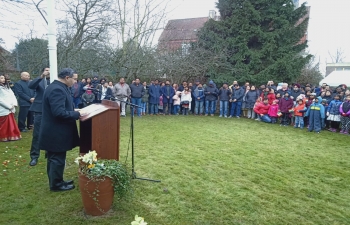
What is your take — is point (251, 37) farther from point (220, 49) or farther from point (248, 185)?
point (248, 185)

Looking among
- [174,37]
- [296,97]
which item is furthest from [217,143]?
[174,37]

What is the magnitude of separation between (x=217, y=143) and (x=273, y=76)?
9.83 meters

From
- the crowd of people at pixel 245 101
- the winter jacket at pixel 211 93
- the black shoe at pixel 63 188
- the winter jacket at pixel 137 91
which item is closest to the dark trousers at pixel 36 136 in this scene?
the black shoe at pixel 63 188

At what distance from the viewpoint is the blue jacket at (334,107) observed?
32.0 feet

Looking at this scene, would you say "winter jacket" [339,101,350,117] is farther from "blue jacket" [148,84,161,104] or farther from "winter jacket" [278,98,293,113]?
"blue jacket" [148,84,161,104]

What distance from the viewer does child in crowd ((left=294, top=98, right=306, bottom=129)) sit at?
1043 cm

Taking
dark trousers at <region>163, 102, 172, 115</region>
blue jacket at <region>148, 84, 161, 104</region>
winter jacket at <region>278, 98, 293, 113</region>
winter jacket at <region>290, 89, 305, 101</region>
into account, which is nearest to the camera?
winter jacket at <region>278, 98, 293, 113</region>

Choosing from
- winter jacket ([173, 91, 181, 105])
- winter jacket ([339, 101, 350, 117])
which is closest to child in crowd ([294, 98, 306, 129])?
winter jacket ([339, 101, 350, 117])

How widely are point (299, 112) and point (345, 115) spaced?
156 cm

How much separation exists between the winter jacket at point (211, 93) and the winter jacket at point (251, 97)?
1497 mm

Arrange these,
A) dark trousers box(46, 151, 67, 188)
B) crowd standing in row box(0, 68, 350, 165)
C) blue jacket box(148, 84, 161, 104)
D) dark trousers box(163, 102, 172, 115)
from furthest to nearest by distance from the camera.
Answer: dark trousers box(163, 102, 172, 115), blue jacket box(148, 84, 161, 104), crowd standing in row box(0, 68, 350, 165), dark trousers box(46, 151, 67, 188)

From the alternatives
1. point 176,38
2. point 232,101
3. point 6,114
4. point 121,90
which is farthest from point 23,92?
point 176,38

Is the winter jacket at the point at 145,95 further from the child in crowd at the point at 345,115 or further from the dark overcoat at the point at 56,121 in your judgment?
the dark overcoat at the point at 56,121

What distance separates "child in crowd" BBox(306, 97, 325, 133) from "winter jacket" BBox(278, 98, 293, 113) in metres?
0.97
